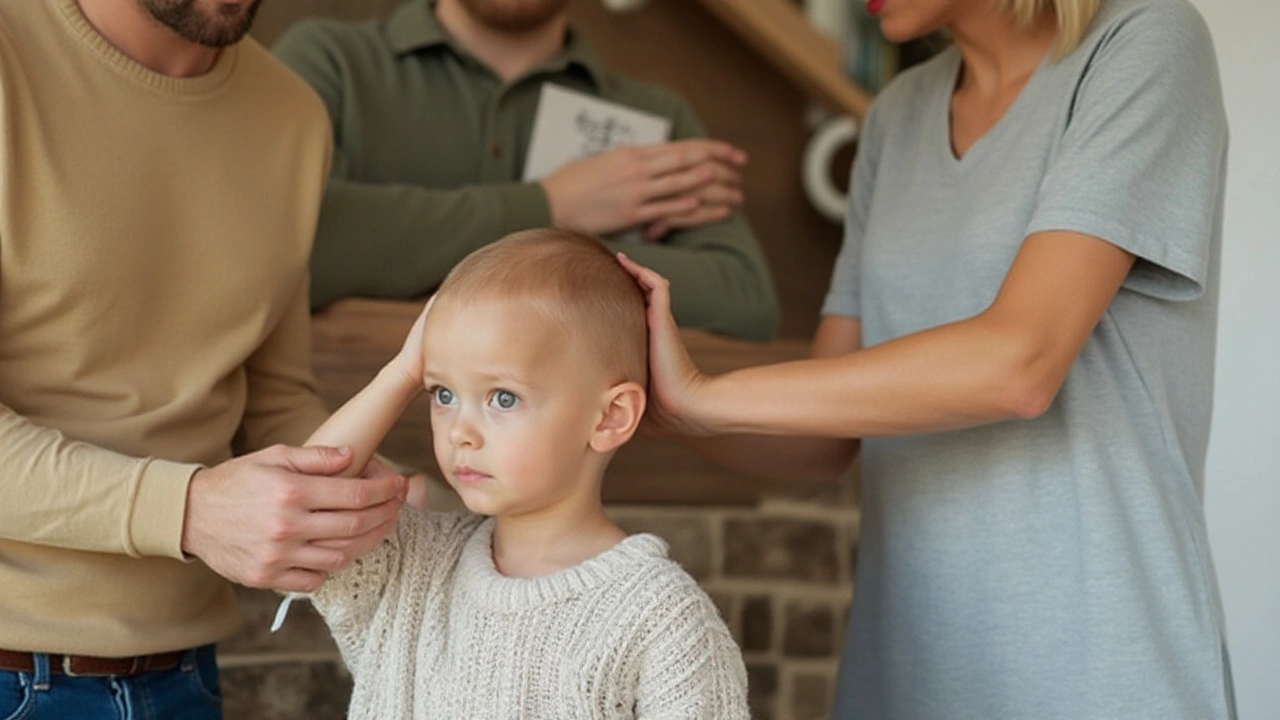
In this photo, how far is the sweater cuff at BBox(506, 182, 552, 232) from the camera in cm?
208

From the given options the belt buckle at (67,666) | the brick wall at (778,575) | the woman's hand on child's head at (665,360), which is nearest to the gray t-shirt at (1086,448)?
the woman's hand on child's head at (665,360)

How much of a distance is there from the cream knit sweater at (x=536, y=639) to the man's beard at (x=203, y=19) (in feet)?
1.85

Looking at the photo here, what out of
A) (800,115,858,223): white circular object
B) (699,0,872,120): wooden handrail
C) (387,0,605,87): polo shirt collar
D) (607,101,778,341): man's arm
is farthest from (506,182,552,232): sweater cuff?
(800,115,858,223): white circular object

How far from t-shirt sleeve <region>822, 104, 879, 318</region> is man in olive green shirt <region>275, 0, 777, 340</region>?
15.9 inches

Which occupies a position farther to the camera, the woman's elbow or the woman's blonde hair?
the woman's blonde hair

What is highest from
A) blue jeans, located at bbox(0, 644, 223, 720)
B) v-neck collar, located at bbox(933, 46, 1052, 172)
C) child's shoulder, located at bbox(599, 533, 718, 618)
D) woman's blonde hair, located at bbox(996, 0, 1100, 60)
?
woman's blonde hair, located at bbox(996, 0, 1100, 60)

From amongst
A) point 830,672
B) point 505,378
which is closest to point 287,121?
Result: point 505,378

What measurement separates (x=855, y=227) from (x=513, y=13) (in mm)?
766

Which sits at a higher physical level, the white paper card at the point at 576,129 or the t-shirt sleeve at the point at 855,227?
the t-shirt sleeve at the point at 855,227

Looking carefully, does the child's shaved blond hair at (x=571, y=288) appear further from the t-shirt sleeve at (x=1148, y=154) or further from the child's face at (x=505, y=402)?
the t-shirt sleeve at (x=1148, y=154)

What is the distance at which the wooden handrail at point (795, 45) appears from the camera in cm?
297

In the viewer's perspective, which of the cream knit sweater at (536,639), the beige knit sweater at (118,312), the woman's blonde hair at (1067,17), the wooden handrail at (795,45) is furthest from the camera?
the wooden handrail at (795,45)

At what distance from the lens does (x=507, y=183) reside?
85.9 inches

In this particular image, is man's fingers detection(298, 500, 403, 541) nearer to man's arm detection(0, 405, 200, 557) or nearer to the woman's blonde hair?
man's arm detection(0, 405, 200, 557)
